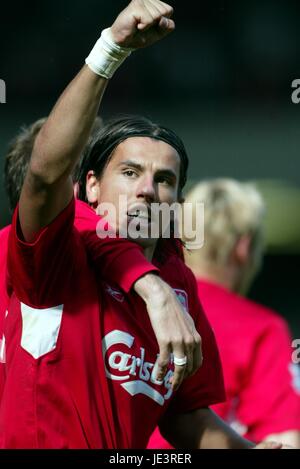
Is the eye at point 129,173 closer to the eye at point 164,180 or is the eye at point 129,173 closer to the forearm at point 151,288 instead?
the eye at point 164,180

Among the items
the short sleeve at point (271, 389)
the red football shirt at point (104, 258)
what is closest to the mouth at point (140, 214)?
the red football shirt at point (104, 258)

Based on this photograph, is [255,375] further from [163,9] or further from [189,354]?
[163,9]

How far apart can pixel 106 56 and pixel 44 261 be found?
1.89ft

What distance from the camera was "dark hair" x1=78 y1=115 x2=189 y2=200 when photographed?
2.94 meters

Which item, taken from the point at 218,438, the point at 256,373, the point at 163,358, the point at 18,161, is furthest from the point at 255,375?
the point at 163,358

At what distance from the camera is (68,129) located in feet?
7.61

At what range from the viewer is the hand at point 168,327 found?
238cm

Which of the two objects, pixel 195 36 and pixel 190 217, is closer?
pixel 190 217

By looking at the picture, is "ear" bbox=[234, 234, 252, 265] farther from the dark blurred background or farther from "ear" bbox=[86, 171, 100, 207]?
the dark blurred background

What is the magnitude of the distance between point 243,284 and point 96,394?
217 centimetres

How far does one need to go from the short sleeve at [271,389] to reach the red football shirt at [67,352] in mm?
1516

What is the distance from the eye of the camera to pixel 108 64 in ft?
7.82
